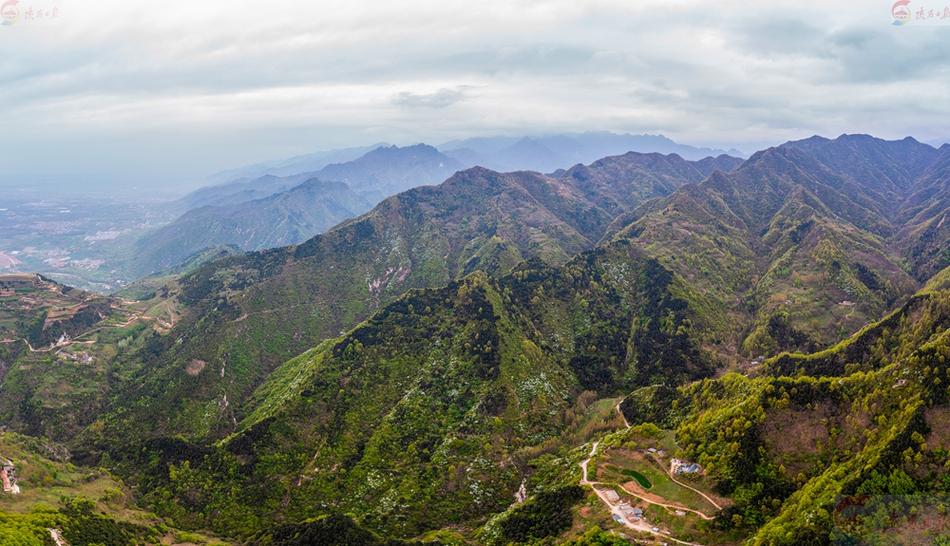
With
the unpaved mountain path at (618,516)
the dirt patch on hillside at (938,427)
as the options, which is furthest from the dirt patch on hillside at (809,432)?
the unpaved mountain path at (618,516)

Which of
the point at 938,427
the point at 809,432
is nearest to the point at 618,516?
the point at 809,432

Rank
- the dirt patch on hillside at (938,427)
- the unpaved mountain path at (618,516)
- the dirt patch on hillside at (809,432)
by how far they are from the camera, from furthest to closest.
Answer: the dirt patch on hillside at (809,432), the unpaved mountain path at (618,516), the dirt patch on hillside at (938,427)

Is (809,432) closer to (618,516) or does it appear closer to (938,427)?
(938,427)

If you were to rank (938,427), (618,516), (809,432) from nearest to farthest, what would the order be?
(938,427) < (618,516) < (809,432)

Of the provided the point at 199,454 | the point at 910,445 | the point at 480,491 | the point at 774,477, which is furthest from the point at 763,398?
the point at 199,454

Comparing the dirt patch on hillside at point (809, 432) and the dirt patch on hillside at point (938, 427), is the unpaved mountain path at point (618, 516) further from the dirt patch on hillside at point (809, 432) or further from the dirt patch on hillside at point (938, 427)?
the dirt patch on hillside at point (938, 427)

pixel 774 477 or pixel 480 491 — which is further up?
pixel 774 477

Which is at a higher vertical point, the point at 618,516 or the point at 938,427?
the point at 938,427

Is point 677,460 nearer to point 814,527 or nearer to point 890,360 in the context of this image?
point 814,527

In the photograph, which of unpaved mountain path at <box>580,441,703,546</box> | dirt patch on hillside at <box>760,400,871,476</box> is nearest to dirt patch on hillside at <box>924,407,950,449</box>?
dirt patch on hillside at <box>760,400,871,476</box>

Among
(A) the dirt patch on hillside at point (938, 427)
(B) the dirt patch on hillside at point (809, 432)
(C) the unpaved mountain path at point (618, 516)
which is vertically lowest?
(C) the unpaved mountain path at point (618, 516)

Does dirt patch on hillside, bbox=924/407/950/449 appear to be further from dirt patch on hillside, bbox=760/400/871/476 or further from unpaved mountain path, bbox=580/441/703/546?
unpaved mountain path, bbox=580/441/703/546
